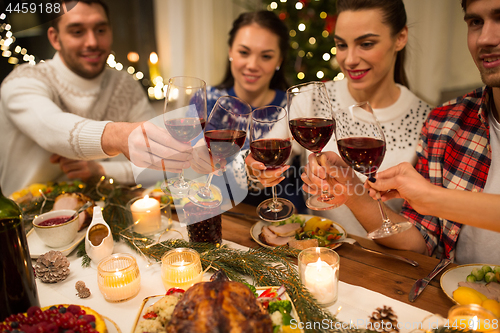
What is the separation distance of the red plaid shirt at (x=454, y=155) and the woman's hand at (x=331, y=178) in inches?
13.4

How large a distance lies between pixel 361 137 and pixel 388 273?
1.44ft

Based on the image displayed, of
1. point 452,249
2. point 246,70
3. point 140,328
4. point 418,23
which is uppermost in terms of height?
point 418,23

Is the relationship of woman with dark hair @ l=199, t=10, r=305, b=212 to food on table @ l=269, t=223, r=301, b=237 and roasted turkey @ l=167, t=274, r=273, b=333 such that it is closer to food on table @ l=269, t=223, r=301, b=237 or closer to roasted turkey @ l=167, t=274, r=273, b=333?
food on table @ l=269, t=223, r=301, b=237

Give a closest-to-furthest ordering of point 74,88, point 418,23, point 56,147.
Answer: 1. point 56,147
2. point 74,88
3. point 418,23

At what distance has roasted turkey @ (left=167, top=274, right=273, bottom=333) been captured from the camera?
2.11ft

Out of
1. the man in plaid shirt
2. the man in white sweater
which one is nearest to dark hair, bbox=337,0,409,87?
the man in plaid shirt

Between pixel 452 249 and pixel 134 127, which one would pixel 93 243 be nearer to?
pixel 134 127

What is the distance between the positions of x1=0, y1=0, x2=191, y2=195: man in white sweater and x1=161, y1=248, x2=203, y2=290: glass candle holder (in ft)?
2.36

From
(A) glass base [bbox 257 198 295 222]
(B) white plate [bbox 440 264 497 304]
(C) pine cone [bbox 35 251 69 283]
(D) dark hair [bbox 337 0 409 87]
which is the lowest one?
(B) white plate [bbox 440 264 497 304]

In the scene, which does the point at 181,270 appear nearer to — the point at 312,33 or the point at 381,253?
the point at 381,253

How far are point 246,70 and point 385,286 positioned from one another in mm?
1720

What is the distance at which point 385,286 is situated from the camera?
0.99 m

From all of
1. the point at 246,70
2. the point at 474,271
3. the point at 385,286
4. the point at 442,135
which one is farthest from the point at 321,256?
the point at 246,70

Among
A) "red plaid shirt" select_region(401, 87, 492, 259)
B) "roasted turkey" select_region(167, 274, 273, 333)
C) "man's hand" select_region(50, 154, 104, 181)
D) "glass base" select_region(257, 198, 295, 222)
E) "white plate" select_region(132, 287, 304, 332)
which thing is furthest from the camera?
"man's hand" select_region(50, 154, 104, 181)
